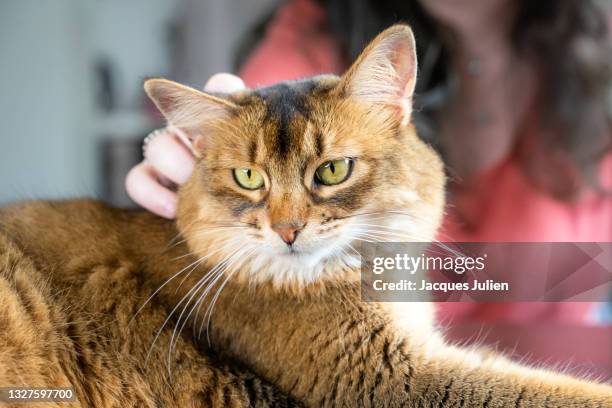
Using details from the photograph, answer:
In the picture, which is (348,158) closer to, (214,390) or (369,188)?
(369,188)

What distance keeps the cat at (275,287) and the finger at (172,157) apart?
4 centimetres

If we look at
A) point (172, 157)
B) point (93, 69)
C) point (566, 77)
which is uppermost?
point (93, 69)

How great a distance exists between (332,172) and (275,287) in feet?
0.51

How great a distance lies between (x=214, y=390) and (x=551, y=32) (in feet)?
2.94

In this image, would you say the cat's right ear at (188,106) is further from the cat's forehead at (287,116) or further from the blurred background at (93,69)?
the blurred background at (93,69)

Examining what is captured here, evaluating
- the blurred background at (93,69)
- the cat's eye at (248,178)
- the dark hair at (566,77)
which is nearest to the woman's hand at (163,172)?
the cat's eye at (248,178)

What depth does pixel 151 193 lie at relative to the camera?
0.79 meters

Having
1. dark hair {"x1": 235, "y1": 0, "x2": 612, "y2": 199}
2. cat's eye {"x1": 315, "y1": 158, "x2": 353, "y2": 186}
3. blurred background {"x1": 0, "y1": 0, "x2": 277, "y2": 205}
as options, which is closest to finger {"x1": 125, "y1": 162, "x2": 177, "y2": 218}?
cat's eye {"x1": 315, "y1": 158, "x2": 353, "y2": 186}

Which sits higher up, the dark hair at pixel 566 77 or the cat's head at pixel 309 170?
the dark hair at pixel 566 77

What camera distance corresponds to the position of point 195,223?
73 cm

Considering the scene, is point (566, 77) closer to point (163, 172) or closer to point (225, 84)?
point (225, 84)

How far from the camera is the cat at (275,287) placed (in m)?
0.63

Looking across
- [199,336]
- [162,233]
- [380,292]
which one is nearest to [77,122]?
[162,233]

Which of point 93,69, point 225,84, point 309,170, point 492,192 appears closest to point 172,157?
point 225,84
